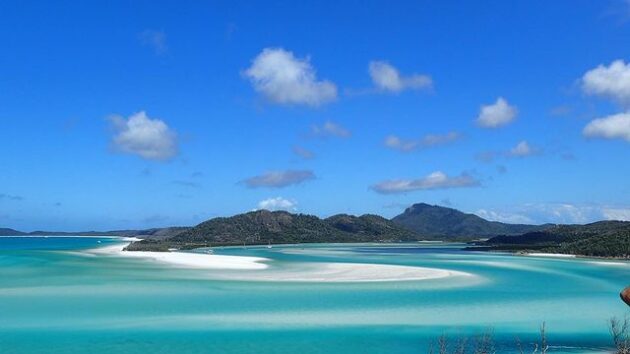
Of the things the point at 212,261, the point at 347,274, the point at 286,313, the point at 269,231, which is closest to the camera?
the point at 286,313

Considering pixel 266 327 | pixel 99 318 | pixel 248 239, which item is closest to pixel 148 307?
pixel 99 318

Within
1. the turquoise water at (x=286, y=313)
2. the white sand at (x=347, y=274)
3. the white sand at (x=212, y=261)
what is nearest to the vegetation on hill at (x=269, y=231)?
the white sand at (x=212, y=261)

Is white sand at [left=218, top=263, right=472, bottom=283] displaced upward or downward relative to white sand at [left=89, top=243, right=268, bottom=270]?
downward

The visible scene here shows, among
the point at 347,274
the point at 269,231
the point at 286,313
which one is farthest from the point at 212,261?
the point at 269,231

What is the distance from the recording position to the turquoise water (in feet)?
73.4

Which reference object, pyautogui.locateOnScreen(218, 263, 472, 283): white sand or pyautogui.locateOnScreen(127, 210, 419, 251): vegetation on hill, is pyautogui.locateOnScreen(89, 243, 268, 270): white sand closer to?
pyautogui.locateOnScreen(218, 263, 472, 283): white sand

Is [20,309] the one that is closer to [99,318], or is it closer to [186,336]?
[99,318]

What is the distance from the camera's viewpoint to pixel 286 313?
2905 cm

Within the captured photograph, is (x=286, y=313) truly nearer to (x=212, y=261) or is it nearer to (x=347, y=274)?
(x=347, y=274)

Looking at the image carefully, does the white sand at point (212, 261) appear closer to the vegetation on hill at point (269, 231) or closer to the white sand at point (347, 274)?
the white sand at point (347, 274)

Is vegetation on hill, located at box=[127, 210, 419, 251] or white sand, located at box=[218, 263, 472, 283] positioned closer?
white sand, located at box=[218, 263, 472, 283]

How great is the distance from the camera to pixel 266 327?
25.3 meters

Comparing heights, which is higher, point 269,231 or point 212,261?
point 269,231

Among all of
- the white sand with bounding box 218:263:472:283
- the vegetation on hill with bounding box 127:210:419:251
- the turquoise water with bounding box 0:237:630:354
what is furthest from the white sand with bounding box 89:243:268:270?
the vegetation on hill with bounding box 127:210:419:251
